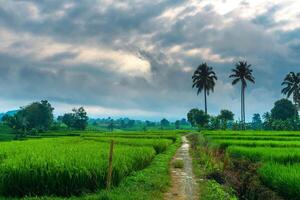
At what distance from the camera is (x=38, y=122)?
12781 cm

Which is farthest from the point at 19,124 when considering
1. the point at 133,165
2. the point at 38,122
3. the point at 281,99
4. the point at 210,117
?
the point at 133,165

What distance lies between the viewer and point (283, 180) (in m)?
11.9

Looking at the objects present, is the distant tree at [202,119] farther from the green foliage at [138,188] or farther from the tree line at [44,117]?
the green foliage at [138,188]

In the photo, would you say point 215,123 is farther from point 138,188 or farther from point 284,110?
point 138,188

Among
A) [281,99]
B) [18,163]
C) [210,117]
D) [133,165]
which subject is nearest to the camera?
[18,163]

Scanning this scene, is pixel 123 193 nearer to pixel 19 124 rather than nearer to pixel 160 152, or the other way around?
pixel 160 152

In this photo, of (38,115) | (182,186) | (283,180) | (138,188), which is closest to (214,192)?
(182,186)

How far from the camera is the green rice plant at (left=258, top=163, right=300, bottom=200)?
11.4 meters

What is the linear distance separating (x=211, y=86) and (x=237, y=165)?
237ft

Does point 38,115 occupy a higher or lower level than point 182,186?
higher

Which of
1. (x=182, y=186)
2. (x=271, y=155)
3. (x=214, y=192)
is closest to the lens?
(x=214, y=192)

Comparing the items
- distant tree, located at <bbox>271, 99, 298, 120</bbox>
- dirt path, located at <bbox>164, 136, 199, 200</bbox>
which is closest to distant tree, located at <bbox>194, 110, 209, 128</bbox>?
distant tree, located at <bbox>271, 99, 298, 120</bbox>

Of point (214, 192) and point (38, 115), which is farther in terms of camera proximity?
point (38, 115)

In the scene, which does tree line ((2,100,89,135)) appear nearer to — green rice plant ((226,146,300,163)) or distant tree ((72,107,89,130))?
distant tree ((72,107,89,130))
